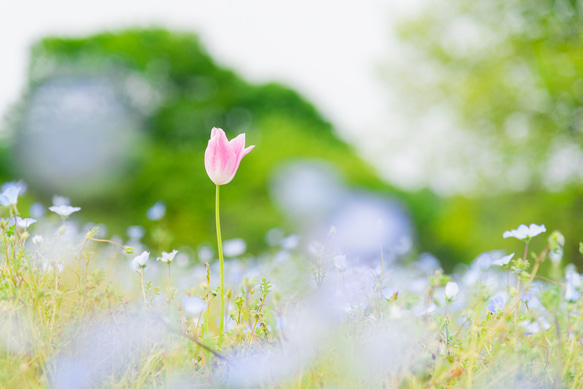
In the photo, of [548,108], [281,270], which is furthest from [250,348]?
[548,108]

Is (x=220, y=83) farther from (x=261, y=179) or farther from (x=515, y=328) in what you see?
(x=515, y=328)

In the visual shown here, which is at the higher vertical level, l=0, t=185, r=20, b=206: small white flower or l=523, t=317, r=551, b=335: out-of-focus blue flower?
l=0, t=185, r=20, b=206: small white flower

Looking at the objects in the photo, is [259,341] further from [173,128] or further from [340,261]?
[173,128]

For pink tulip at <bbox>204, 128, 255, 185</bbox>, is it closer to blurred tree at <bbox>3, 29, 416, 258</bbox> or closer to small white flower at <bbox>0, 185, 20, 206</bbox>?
small white flower at <bbox>0, 185, 20, 206</bbox>

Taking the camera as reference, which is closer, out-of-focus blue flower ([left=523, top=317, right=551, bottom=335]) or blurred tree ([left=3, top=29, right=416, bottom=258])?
out-of-focus blue flower ([left=523, top=317, right=551, bottom=335])

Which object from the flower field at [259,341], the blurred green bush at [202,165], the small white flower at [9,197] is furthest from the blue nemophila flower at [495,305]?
the blurred green bush at [202,165]

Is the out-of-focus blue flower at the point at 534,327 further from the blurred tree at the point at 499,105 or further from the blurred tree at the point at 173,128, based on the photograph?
the blurred tree at the point at 173,128

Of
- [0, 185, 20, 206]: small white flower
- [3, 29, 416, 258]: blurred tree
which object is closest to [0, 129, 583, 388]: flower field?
[0, 185, 20, 206]: small white flower

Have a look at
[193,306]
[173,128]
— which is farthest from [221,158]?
[173,128]

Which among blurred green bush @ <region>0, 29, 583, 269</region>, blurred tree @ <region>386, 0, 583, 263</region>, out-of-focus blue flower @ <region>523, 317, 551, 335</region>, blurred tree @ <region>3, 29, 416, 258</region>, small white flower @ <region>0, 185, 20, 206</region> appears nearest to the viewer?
out-of-focus blue flower @ <region>523, 317, 551, 335</region>

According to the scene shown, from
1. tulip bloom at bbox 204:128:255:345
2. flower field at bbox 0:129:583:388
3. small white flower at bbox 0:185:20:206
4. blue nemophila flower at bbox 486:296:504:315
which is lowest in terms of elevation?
flower field at bbox 0:129:583:388
